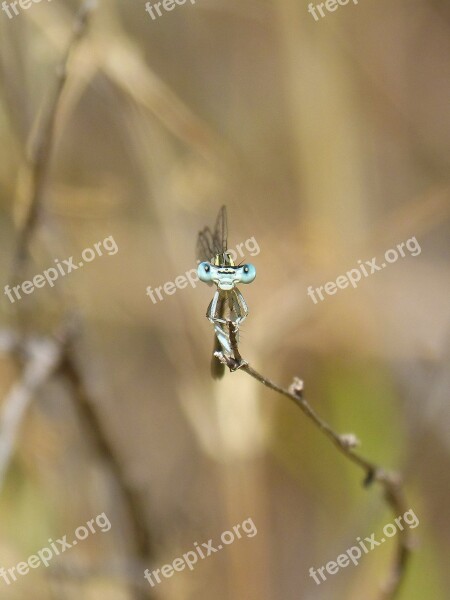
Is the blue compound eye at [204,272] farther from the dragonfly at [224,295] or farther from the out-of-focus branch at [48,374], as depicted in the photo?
the out-of-focus branch at [48,374]

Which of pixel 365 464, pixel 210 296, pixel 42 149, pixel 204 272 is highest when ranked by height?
pixel 42 149

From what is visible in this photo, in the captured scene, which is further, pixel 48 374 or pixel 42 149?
pixel 48 374

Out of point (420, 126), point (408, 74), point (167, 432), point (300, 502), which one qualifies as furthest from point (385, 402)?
point (408, 74)

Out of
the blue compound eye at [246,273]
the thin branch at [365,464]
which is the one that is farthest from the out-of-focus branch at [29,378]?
the blue compound eye at [246,273]

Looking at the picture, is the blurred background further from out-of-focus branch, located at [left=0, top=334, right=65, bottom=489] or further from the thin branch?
the thin branch

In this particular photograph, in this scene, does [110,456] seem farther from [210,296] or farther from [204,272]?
[204,272]

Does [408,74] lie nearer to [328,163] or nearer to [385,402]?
[328,163]

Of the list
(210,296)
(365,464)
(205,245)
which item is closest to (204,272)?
(205,245)
